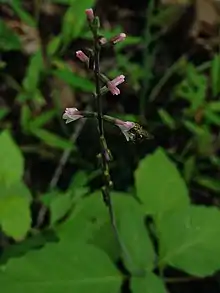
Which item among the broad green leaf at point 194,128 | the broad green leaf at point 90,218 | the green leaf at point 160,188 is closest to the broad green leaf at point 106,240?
the broad green leaf at point 90,218

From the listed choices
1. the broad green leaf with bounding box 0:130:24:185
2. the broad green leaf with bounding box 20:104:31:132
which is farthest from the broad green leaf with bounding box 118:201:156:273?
the broad green leaf with bounding box 20:104:31:132

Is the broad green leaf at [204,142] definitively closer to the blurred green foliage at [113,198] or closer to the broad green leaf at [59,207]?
the blurred green foliage at [113,198]

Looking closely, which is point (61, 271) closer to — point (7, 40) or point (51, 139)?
point (51, 139)

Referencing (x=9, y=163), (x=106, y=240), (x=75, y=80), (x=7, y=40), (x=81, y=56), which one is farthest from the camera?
(x=7, y=40)

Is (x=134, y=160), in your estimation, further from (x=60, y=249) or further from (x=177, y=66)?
(x=60, y=249)

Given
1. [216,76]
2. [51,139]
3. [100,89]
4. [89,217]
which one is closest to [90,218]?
[89,217]

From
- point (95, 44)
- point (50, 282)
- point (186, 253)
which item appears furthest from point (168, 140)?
point (95, 44)

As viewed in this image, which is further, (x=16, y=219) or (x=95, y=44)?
(x=16, y=219)
